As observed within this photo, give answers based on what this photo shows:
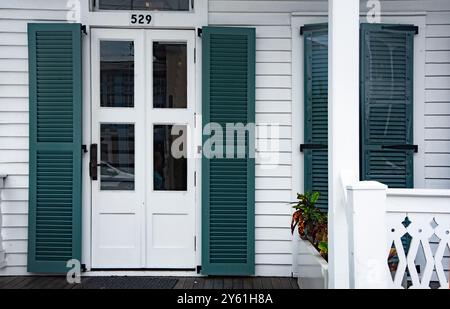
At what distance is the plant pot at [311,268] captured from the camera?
2.64 meters

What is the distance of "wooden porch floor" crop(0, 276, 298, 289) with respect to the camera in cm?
328

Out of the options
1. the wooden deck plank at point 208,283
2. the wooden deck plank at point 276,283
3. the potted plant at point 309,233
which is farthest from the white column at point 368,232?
A: the wooden deck plank at point 208,283

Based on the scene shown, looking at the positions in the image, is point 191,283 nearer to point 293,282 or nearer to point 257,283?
point 257,283

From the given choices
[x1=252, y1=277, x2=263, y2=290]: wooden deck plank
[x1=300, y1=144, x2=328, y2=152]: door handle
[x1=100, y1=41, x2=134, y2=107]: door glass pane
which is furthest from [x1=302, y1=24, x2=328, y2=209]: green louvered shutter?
[x1=100, y1=41, x2=134, y2=107]: door glass pane

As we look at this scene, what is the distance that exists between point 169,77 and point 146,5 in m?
0.67

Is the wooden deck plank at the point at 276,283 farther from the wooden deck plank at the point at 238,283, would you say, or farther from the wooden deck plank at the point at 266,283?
the wooden deck plank at the point at 238,283

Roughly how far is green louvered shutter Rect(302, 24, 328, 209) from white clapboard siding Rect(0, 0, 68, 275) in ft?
7.07

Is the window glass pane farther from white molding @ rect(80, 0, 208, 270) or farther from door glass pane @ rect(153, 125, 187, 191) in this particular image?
door glass pane @ rect(153, 125, 187, 191)

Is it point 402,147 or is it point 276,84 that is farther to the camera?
point 276,84

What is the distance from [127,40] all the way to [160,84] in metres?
0.48

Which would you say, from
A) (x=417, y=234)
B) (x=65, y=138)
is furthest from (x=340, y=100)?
(x=65, y=138)

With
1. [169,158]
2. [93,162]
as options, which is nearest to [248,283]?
[169,158]

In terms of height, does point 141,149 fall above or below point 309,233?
above

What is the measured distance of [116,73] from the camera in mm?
3559
